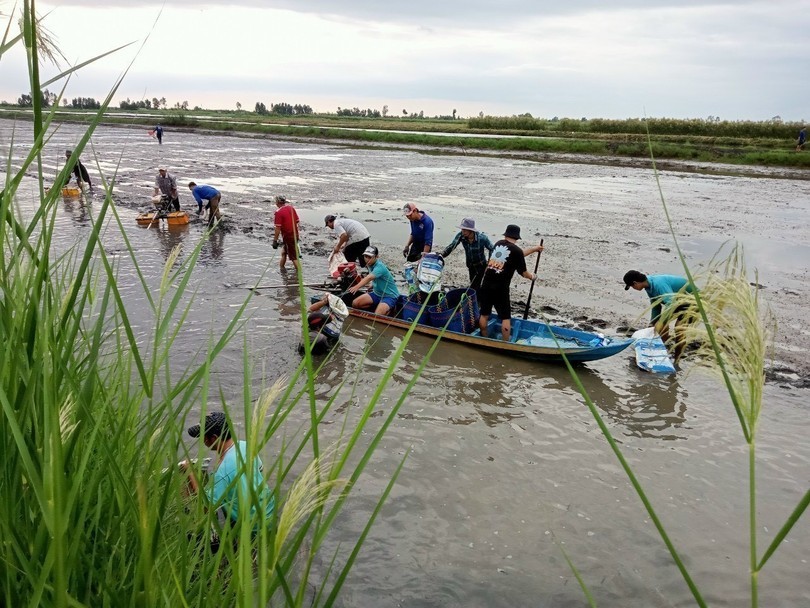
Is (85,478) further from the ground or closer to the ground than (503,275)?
further from the ground

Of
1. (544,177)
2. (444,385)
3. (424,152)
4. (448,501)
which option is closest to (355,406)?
(444,385)

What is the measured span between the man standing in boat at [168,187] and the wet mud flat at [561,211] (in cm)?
174

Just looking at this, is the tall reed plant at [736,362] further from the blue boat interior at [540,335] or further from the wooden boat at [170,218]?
the wooden boat at [170,218]

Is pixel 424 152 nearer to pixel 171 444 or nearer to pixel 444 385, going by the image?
pixel 444 385

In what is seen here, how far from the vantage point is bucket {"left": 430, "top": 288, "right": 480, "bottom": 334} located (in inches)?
363

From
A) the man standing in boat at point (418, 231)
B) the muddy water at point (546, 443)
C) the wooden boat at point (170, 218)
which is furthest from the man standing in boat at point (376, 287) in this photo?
the wooden boat at point (170, 218)

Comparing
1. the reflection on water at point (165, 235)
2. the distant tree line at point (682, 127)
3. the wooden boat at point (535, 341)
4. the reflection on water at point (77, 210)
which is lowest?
the wooden boat at point (535, 341)

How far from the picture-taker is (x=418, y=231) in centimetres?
1098

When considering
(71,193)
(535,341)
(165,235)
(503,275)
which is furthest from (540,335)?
(71,193)

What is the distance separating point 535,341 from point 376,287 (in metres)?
2.78

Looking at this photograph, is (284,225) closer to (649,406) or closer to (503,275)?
(503,275)

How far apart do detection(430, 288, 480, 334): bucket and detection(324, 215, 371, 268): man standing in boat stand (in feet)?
8.42

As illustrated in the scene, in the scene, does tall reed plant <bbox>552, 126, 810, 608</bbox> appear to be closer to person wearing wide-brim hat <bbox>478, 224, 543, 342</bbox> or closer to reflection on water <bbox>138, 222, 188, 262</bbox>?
person wearing wide-brim hat <bbox>478, 224, 543, 342</bbox>

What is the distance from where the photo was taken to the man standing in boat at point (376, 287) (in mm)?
9617
